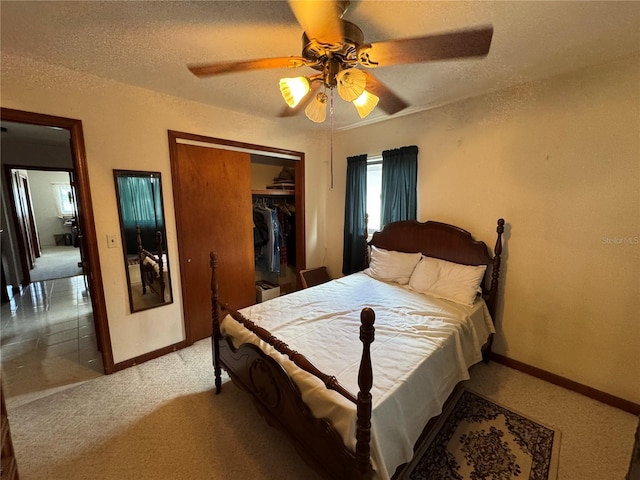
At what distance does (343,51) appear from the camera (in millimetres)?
1229

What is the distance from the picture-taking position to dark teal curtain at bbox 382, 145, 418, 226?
2824 mm

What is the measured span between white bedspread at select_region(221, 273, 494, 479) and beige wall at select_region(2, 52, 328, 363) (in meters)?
1.11

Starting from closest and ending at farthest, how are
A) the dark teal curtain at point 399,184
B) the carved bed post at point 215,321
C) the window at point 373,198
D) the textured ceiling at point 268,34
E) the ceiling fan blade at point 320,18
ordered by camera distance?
1. the ceiling fan blade at point 320,18
2. the textured ceiling at point 268,34
3. the carved bed post at point 215,321
4. the dark teal curtain at point 399,184
5. the window at point 373,198

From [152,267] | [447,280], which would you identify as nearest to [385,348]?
[447,280]

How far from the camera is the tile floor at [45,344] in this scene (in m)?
2.17

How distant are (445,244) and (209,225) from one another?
2462 millimetres

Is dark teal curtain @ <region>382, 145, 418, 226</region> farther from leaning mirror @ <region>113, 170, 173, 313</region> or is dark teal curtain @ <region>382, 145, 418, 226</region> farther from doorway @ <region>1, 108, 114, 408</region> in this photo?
doorway @ <region>1, 108, 114, 408</region>

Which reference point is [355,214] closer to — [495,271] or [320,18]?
[495,271]

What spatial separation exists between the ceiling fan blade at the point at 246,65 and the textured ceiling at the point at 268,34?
23cm

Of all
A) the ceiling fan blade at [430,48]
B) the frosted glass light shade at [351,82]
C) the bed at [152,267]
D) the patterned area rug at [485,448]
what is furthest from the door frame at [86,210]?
the patterned area rug at [485,448]

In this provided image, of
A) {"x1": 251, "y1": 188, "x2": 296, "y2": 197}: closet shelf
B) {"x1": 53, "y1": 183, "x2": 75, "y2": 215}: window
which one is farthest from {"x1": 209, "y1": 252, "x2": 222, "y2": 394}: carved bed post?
{"x1": 53, "y1": 183, "x2": 75, "y2": 215}: window

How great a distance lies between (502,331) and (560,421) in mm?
742

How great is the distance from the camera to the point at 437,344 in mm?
1604

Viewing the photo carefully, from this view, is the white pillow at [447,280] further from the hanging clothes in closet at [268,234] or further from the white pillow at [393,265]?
the hanging clothes in closet at [268,234]
